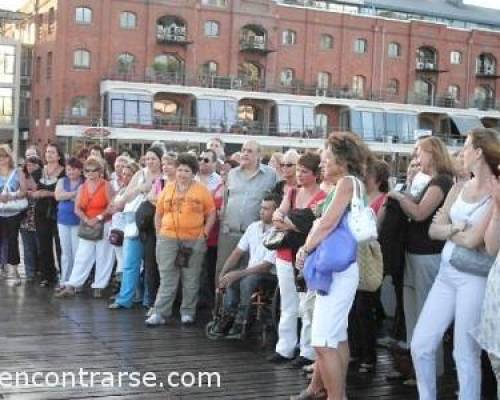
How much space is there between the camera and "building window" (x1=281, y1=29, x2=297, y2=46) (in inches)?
2170

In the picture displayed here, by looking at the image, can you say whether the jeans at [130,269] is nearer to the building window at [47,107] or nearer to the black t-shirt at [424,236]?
the black t-shirt at [424,236]

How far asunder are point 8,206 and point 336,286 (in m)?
6.40

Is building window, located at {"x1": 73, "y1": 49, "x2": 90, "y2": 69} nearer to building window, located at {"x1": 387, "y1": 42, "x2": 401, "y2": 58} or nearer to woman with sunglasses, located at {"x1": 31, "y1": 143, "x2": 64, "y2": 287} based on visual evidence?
building window, located at {"x1": 387, "y1": 42, "x2": 401, "y2": 58}

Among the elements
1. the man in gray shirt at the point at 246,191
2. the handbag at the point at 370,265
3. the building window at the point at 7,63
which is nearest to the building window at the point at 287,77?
the building window at the point at 7,63

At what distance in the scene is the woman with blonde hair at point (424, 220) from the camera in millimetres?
5406

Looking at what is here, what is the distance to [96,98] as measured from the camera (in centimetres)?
4691

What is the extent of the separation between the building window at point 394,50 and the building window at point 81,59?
79.8 ft

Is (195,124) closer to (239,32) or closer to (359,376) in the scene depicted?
(239,32)

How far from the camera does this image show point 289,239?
586 centimetres

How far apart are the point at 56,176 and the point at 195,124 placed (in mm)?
38304

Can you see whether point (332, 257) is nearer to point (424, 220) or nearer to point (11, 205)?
point (424, 220)

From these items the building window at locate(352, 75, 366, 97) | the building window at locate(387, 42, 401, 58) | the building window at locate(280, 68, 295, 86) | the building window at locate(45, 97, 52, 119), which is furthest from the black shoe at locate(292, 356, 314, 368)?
the building window at locate(387, 42, 401, 58)

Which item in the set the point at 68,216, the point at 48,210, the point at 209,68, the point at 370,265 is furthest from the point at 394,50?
the point at 370,265

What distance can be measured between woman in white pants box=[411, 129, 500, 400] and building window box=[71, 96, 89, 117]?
4339 centimetres
